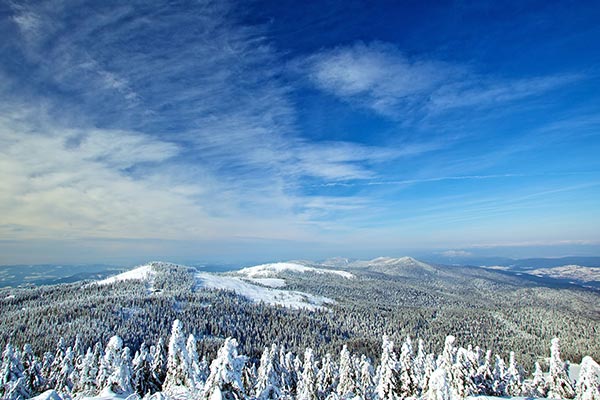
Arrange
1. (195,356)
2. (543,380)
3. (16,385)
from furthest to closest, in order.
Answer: (543,380), (195,356), (16,385)

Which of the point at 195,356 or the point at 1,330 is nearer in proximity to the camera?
the point at 195,356

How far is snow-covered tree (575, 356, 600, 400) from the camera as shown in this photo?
1505 inches

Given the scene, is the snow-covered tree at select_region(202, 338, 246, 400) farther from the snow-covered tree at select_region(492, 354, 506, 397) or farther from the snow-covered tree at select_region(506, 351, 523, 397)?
the snow-covered tree at select_region(506, 351, 523, 397)

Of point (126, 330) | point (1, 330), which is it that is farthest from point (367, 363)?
point (1, 330)

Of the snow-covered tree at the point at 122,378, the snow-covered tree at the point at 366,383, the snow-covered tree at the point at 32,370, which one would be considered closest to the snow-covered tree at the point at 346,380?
the snow-covered tree at the point at 366,383

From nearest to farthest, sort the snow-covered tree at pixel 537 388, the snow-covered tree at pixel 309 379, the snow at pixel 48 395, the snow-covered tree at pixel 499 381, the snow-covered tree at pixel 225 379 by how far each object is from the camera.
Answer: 1. the snow at pixel 48 395
2. the snow-covered tree at pixel 225 379
3. the snow-covered tree at pixel 499 381
4. the snow-covered tree at pixel 309 379
5. the snow-covered tree at pixel 537 388

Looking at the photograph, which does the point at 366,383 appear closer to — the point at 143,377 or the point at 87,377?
the point at 143,377

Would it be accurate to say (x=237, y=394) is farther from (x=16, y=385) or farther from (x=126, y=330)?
(x=126, y=330)

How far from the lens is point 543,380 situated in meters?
65.8

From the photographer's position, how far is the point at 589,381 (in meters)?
38.8

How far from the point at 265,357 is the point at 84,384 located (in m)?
32.2

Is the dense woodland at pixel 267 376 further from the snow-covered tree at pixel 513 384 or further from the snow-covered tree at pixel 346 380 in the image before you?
the snow-covered tree at pixel 346 380

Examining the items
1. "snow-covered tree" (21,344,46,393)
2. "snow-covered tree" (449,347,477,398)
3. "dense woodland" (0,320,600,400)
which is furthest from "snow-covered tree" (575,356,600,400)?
"snow-covered tree" (21,344,46,393)

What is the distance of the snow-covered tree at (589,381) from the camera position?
38.2m
